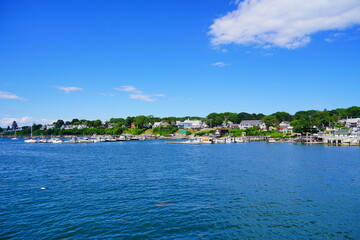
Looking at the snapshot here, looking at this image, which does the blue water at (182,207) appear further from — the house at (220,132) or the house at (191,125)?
the house at (191,125)

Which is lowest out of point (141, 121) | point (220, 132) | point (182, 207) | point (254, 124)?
point (182, 207)

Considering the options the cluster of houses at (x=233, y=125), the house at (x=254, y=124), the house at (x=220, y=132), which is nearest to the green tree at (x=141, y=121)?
the cluster of houses at (x=233, y=125)

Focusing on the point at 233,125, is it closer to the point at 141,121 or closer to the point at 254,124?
the point at 254,124

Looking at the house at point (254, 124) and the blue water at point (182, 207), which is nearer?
the blue water at point (182, 207)

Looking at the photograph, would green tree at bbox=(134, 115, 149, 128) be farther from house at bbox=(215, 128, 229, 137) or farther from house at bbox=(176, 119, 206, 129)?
house at bbox=(215, 128, 229, 137)


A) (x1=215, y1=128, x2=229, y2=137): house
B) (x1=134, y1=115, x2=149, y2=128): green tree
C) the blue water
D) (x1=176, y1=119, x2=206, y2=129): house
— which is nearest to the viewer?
the blue water

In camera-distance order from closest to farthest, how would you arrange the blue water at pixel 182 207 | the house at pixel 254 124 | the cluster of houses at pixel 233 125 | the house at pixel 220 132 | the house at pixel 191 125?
the blue water at pixel 182 207
the house at pixel 220 132
the house at pixel 254 124
the cluster of houses at pixel 233 125
the house at pixel 191 125

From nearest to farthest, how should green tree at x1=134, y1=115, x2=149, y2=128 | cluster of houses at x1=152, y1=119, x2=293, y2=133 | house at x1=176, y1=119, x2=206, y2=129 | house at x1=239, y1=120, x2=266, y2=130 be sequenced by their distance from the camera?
house at x1=239, y1=120, x2=266, y2=130, cluster of houses at x1=152, y1=119, x2=293, y2=133, house at x1=176, y1=119, x2=206, y2=129, green tree at x1=134, y1=115, x2=149, y2=128

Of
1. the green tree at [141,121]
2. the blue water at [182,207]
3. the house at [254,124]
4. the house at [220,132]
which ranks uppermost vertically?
the green tree at [141,121]

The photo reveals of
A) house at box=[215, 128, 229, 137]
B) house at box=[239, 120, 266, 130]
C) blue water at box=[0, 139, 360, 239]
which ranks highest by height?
house at box=[239, 120, 266, 130]

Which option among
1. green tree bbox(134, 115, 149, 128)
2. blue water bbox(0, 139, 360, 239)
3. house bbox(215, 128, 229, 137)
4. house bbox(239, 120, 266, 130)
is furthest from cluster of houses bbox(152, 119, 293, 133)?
blue water bbox(0, 139, 360, 239)

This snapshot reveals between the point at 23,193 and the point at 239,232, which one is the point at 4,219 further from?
the point at 239,232

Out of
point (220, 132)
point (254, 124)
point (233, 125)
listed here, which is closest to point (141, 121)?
point (233, 125)

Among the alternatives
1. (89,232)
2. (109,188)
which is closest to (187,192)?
(109,188)
